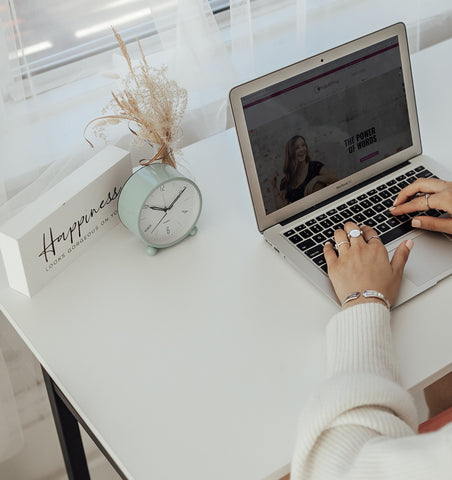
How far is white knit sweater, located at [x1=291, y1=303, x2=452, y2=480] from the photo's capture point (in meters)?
0.66

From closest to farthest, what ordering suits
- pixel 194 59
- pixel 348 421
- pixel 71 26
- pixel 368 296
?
pixel 348 421 → pixel 368 296 → pixel 71 26 → pixel 194 59

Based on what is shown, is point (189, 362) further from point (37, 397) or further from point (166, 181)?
point (37, 397)

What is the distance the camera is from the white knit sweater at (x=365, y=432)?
2.17ft

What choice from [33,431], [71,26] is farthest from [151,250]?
[33,431]

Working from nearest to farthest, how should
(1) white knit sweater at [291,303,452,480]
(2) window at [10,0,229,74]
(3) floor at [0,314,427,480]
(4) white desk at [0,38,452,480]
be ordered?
(1) white knit sweater at [291,303,452,480] → (4) white desk at [0,38,452,480] → (2) window at [10,0,229,74] → (3) floor at [0,314,427,480]

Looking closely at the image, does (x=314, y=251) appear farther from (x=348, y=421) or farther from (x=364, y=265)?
(x=348, y=421)

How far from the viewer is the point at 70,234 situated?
42.5 inches

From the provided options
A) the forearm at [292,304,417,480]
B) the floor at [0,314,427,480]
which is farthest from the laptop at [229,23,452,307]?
the floor at [0,314,427,480]

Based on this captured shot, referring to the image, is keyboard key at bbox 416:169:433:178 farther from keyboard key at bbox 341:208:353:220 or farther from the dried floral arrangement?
the dried floral arrangement

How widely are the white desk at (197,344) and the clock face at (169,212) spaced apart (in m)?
0.03

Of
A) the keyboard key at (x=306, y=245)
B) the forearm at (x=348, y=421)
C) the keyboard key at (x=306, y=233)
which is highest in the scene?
the keyboard key at (x=306, y=233)

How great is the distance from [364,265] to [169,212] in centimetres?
33

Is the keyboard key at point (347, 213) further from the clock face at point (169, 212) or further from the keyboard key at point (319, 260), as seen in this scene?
the clock face at point (169, 212)

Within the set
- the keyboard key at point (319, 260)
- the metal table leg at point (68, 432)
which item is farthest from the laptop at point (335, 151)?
the metal table leg at point (68, 432)
